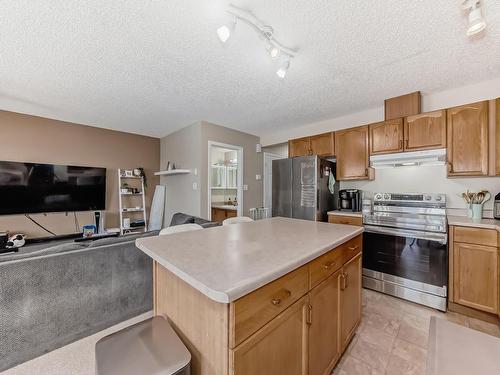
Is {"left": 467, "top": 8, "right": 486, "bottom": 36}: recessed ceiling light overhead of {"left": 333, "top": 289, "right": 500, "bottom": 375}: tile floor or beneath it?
overhead

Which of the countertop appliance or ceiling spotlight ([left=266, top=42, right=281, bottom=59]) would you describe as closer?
ceiling spotlight ([left=266, top=42, right=281, bottom=59])

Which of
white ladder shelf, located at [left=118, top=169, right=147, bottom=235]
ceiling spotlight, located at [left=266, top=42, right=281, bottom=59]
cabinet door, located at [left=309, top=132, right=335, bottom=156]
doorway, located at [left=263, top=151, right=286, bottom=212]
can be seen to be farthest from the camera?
doorway, located at [left=263, top=151, right=286, bottom=212]

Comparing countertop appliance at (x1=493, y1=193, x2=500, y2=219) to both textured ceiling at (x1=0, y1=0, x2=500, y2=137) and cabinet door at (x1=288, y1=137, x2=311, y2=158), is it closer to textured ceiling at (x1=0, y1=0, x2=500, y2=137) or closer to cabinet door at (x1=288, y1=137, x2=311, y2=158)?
textured ceiling at (x1=0, y1=0, x2=500, y2=137)

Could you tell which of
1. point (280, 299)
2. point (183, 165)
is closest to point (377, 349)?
point (280, 299)

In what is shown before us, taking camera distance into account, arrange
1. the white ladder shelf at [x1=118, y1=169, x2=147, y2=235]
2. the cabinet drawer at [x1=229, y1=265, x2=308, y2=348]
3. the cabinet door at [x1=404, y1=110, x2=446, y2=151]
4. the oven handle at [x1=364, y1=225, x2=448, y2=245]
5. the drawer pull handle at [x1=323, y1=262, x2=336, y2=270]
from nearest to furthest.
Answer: the cabinet drawer at [x1=229, y1=265, x2=308, y2=348], the drawer pull handle at [x1=323, y1=262, x2=336, y2=270], the oven handle at [x1=364, y1=225, x2=448, y2=245], the cabinet door at [x1=404, y1=110, x2=446, y2=151], the white ladder shelf at [x1=118, y1=169, x2=147, y2=235]

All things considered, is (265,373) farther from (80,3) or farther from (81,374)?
(80,3)

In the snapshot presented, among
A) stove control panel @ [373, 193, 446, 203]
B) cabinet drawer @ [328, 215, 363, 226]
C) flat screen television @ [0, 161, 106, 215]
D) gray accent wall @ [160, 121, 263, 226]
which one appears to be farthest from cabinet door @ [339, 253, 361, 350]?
flat screen television @ [0, 161, 106, 215]

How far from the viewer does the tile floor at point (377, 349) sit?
148 centimetres

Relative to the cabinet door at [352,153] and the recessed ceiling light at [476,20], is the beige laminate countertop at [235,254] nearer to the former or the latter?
the recessed ceiling light at [476,20]

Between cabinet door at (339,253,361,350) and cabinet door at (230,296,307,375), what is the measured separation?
0.54 m

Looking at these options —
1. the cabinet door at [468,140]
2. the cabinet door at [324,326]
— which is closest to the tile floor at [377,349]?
the cabinet door at [324,326]

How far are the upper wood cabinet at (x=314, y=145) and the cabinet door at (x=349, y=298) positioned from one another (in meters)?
2.13

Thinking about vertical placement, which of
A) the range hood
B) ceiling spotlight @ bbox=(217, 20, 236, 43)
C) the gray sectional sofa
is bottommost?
the gray sectional sofa

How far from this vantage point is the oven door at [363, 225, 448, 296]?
219 cm
